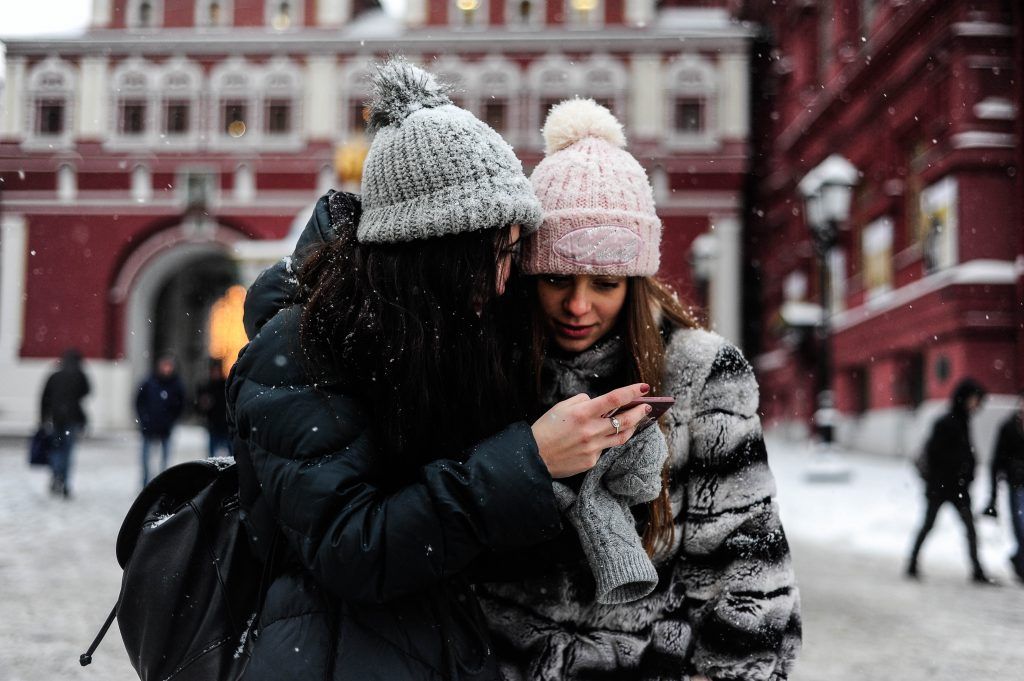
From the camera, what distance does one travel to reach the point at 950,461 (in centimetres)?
754

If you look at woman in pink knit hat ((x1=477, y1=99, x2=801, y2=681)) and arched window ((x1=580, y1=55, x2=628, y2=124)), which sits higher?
arched window ((x1=580, y1=55, x2=628, y2=124))

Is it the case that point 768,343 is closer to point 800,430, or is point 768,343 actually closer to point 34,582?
point 800,430

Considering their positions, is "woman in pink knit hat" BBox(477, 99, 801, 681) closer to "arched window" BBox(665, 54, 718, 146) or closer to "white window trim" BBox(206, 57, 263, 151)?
"arched window" BBox(665, 54, 718, 146)

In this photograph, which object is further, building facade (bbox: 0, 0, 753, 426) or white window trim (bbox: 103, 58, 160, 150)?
white window trim (bbox: 103, 58, 160, 150)

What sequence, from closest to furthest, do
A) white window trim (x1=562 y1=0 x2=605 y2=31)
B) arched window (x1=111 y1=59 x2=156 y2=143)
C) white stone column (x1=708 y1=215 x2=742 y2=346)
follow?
1. white window trim (x1=562 y1=0 x2=605 y2=31)
2. arched window (x1=111 y1=59 x2=156 y2=143)
3. white stone column (x1=708 y1=215 x2=742 y2=346)

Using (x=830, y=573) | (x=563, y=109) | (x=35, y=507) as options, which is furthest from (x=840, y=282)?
(x=563, y=109)

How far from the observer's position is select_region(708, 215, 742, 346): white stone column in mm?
27328

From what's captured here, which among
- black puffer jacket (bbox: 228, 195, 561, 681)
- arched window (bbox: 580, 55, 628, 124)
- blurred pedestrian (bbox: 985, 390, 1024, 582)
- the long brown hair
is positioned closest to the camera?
black puffer jacket (bbox: 228, 195, 561, 681)

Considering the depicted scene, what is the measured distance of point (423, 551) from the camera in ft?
4.82

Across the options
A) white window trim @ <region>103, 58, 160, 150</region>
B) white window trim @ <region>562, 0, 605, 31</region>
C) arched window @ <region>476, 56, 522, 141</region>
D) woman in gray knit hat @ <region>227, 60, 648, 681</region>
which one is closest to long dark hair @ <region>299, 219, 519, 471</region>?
woman in gray knit hat @ <region>227, 60, 648, 681</region>

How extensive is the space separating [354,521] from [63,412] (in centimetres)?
1098

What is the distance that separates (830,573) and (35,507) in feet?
26.5

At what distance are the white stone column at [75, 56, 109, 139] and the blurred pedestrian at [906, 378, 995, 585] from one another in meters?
25.5

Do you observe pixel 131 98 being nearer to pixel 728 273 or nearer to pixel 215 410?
pixel 728 273
